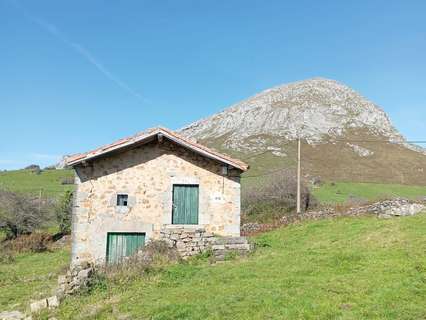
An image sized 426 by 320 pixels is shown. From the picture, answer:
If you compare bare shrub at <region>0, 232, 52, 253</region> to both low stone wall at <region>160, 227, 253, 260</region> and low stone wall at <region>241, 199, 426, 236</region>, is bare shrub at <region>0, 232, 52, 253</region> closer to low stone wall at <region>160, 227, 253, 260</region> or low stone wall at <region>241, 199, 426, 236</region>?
low stone wall at <region>241, 199, 426, 236</region>

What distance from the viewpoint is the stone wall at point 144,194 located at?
50.3 ft

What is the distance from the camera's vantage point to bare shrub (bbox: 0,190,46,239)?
2900cm

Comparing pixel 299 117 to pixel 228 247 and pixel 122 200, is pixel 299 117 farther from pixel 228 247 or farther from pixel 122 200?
pixel 228 247

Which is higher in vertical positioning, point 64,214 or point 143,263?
point 64,214

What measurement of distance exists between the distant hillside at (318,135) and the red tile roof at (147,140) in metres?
39.4

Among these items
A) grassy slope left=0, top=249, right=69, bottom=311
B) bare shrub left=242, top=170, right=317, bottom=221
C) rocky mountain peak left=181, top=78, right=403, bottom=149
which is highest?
rocky mountain peak left=181, top=78, right=403, bottom=149

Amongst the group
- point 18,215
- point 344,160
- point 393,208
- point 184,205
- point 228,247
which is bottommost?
point 228,247

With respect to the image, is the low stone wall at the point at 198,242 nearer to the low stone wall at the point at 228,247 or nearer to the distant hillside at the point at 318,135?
the low stone wall at the point at 228,247

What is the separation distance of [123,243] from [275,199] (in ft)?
54.6

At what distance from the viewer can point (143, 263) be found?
12695mm

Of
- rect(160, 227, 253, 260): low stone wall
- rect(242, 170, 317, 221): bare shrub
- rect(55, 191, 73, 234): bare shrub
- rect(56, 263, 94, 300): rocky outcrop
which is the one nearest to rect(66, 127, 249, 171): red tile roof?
rect(160, 227, 253, 260): low stone wall

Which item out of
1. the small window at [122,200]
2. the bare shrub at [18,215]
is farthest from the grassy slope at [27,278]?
the bare shrub at [18,215]

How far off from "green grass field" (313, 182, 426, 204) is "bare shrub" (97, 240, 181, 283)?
90.4ft

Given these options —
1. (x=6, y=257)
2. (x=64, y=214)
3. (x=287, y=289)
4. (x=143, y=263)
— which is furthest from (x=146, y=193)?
(x=64, y=214)
